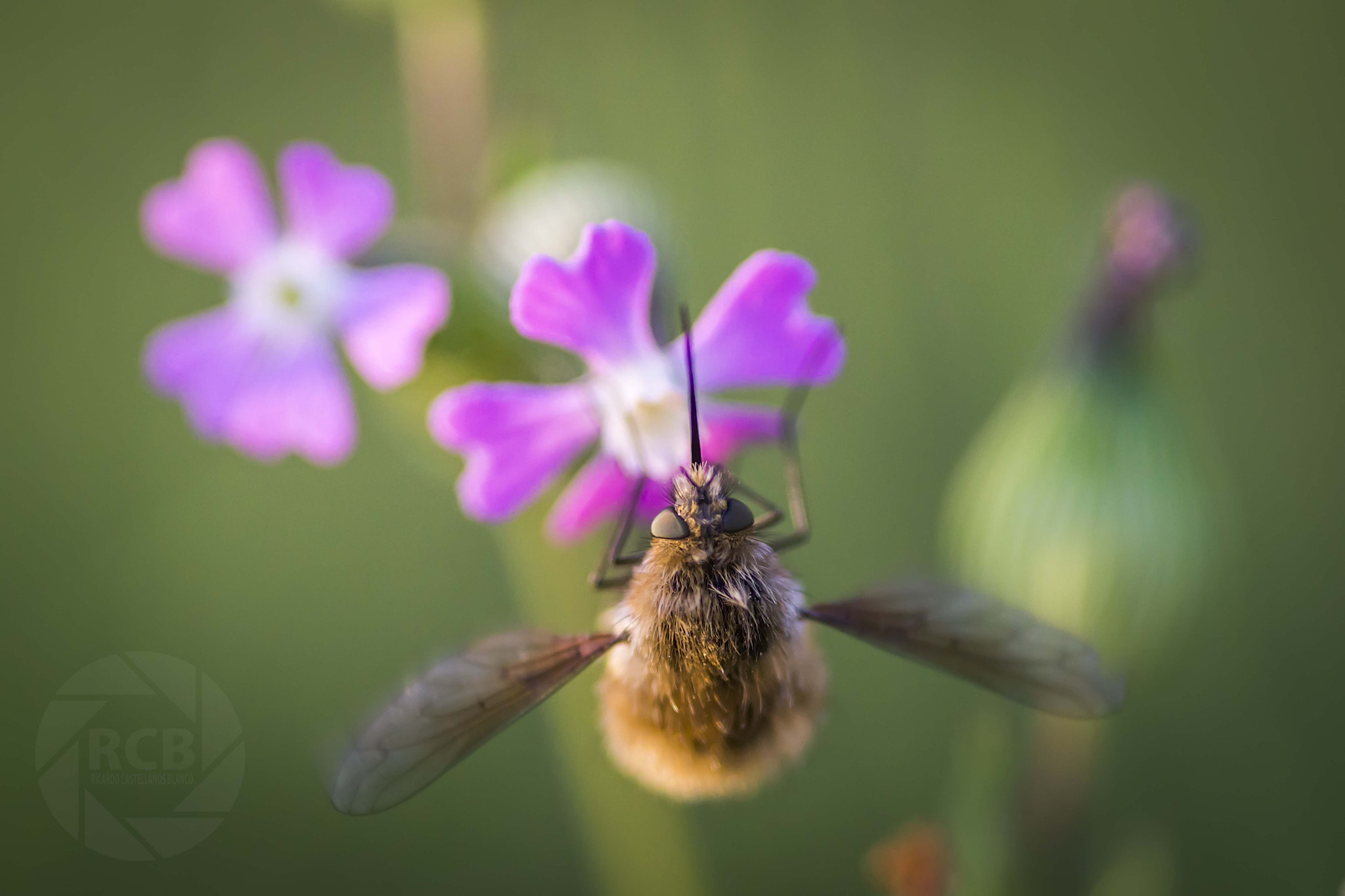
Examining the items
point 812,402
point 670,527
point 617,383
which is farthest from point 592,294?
point 812,402

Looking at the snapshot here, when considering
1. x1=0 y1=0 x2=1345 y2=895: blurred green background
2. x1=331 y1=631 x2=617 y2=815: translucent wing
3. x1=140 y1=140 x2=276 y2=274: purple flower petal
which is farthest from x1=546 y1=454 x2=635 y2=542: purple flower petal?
x1=0 y1=0 x2=1345 y2=895: blurred green background

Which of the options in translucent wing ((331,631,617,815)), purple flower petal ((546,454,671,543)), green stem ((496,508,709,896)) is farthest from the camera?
green stem ((496,508,709,896))

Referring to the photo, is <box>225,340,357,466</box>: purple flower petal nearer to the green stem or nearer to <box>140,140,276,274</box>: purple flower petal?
<box>140,140,276,274</box>: purple flower petal

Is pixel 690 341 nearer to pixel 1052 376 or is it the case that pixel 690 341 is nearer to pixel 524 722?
pixel 1052 376

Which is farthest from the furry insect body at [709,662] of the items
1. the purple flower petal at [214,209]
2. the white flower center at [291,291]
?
the purple flower petal at [214,209]

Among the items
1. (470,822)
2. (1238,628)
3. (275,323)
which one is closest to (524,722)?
(470,822)

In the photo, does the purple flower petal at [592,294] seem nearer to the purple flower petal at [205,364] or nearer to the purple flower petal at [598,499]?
the purple flower petal at [598,499]
